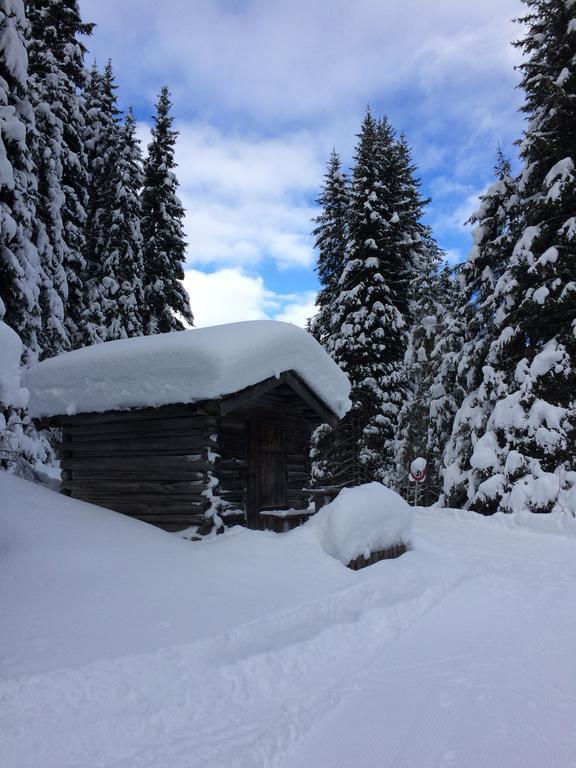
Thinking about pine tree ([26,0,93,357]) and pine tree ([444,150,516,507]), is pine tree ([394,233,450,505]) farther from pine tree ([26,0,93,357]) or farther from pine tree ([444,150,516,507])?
pine tree ([26,0,93,357])

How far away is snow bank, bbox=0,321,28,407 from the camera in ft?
19.8

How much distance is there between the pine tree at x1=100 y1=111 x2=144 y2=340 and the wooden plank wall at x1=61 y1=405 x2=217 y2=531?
1160 cm

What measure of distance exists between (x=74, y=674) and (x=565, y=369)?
12326mm

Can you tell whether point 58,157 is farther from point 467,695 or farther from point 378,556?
point 467,695

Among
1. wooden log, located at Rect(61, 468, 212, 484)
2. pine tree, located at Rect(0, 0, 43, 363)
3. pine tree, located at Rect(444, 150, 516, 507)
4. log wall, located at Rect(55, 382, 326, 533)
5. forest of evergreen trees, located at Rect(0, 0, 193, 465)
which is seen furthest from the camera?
pine tree, located at Rect(444, 150, 516, 507)

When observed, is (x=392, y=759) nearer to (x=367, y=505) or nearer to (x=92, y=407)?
(x=367, y=505)

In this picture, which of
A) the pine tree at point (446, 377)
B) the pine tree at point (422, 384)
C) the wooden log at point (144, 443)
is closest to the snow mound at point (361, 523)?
the wooden log at point (144, 443)

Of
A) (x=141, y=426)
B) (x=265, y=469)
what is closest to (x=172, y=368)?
(x=141, y=426)

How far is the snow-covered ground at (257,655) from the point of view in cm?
322

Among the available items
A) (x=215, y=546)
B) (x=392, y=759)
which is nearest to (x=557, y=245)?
(x=215, y=546)

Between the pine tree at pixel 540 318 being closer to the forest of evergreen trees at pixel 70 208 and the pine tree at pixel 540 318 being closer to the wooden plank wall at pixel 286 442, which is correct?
the wooden plank wall at pixel 286 442

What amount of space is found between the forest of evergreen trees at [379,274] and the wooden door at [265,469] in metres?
4.54

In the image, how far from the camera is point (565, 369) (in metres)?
12.7

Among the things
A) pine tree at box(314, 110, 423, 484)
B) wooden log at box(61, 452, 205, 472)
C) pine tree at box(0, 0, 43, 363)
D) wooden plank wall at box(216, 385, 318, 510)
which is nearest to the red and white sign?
pine tree at box(314, 110, 423, 484)
